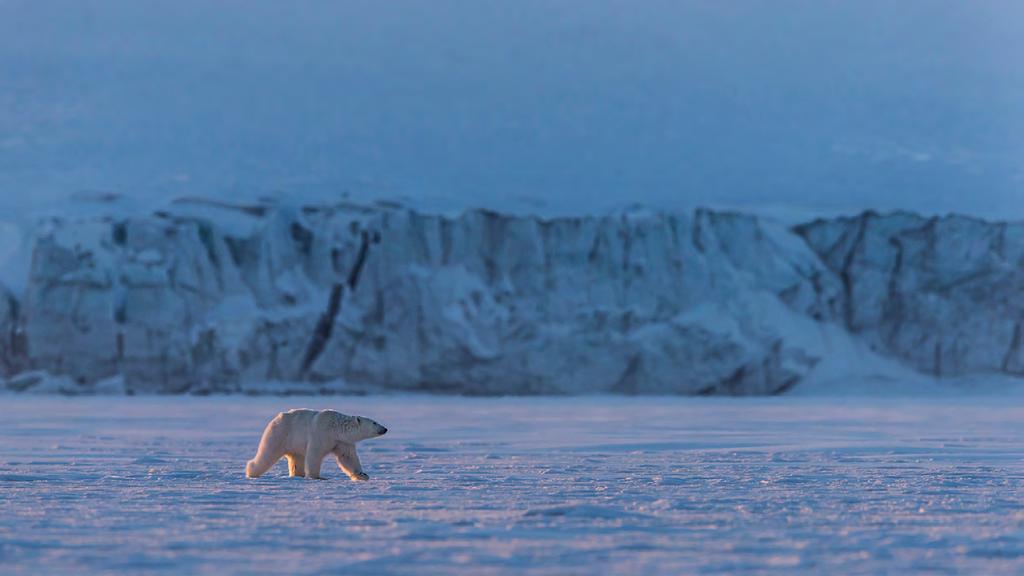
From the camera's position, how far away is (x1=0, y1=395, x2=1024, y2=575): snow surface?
10.3ft

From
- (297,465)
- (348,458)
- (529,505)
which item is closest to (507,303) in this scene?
(297,465)

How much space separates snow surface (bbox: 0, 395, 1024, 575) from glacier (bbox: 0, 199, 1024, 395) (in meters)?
7.81

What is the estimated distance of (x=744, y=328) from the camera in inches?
719

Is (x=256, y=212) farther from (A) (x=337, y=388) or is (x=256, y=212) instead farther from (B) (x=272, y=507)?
(B) (x=272, y=507)

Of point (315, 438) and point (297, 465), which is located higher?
point (315, 438)

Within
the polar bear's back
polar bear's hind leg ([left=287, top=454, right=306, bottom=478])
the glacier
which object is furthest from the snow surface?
the glacier

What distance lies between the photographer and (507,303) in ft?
60.2

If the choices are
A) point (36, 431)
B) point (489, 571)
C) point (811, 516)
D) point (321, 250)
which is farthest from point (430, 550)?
point (321, 250)

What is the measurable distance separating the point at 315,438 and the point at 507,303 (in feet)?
42.1

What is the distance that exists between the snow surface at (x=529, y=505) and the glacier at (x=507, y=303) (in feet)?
25.6

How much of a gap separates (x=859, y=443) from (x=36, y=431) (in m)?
6.40

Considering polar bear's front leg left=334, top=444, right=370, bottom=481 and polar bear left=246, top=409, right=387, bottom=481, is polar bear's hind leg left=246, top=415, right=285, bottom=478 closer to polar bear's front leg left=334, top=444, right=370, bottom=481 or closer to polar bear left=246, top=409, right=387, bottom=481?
polar bear left=246, top=409, right=387, bottom=481

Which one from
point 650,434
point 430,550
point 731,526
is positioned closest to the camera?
point 430,550

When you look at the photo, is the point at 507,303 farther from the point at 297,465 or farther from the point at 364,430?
the point at 364,430
